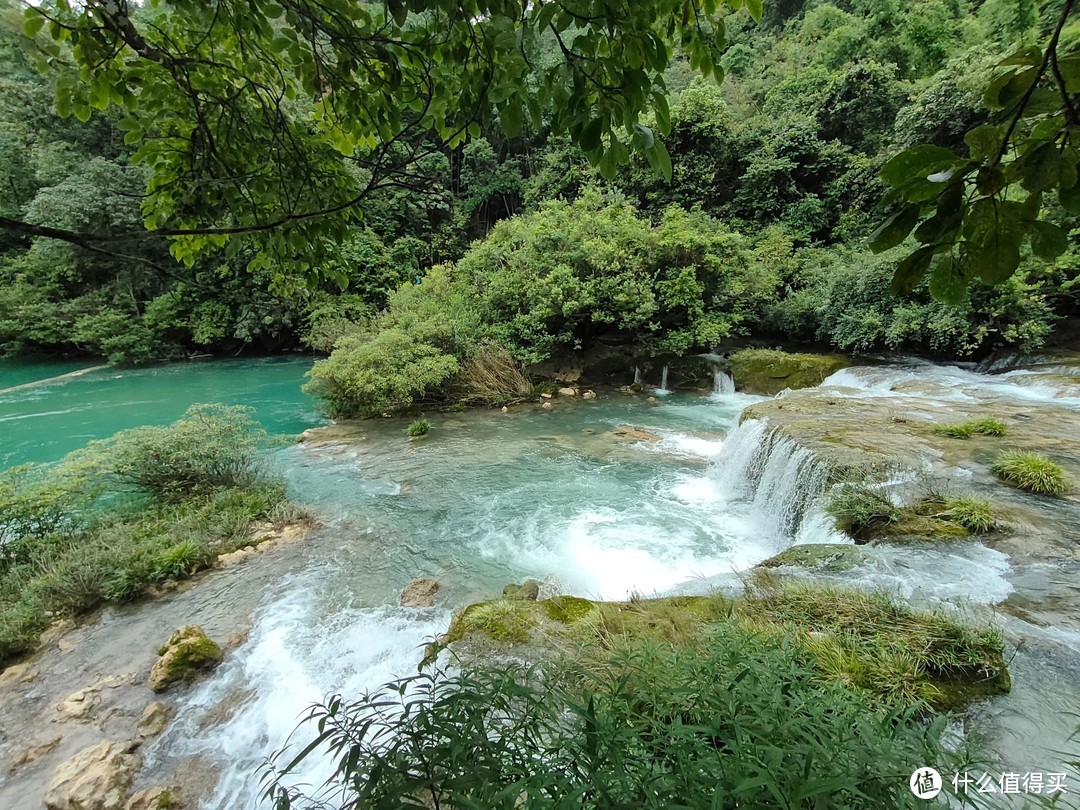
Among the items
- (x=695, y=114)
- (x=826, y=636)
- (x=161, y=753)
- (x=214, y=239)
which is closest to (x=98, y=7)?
(x=214, y=239)

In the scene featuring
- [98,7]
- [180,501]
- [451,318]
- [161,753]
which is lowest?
[161,753]

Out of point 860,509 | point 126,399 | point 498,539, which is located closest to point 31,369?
point 126,399

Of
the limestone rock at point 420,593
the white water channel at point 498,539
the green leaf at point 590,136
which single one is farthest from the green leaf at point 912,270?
the limestone rock at point 420,593

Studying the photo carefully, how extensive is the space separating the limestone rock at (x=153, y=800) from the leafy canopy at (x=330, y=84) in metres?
3.03

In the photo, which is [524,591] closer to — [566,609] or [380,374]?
[566,609]

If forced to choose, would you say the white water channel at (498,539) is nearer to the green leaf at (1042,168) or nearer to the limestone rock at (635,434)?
the limestone rock at (635,434)

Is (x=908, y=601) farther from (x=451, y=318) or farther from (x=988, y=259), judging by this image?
(x=451, y=318)

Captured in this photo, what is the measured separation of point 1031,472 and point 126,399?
1871cm

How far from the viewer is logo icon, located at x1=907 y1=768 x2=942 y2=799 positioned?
1.33m

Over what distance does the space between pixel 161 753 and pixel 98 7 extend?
394 cm

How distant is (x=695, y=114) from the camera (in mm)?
15539

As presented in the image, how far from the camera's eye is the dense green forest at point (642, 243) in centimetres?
1034

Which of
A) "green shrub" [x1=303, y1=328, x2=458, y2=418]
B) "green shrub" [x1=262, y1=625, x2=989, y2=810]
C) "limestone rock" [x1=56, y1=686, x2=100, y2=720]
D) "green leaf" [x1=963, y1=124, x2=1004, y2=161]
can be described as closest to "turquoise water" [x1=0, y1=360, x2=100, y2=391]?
"green shrub" [x1=303, y1=328, x2=458, y2=418]

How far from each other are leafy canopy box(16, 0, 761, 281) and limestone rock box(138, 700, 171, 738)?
3.17 meters
